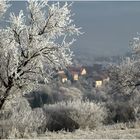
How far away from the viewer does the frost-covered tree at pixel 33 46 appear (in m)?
20.9

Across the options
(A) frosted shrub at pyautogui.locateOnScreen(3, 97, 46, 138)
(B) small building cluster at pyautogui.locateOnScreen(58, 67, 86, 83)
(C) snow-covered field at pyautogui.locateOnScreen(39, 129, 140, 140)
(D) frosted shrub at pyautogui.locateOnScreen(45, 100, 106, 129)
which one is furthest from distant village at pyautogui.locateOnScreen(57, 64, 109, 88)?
(C) snow-covered field at pyautogui.locateOnScreen(39, 129, 140, 140)

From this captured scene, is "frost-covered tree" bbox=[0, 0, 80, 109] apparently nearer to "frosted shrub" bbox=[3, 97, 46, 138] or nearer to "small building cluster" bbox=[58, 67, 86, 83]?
"frosted shrub" bbox=[3, 97, 46, 138]

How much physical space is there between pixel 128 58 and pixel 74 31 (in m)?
9.96

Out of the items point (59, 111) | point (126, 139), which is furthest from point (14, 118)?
point (126, 139)

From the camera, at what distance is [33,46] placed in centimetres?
2092

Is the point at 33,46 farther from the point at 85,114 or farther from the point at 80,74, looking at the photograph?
the point at 80,74

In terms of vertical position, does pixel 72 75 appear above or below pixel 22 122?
above

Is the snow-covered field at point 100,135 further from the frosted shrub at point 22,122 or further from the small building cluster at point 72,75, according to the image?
the small building cluster at point 72,75

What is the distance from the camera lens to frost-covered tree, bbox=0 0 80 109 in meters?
20.9

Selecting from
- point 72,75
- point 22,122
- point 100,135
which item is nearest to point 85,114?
point 22,122

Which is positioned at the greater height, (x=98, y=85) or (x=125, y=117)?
(x=98, y=85)

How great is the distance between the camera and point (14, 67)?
823 inches

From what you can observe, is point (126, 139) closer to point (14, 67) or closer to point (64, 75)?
point (14, 67)

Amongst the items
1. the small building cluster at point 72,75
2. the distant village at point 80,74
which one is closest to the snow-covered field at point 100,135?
the distant village at point 80,74
